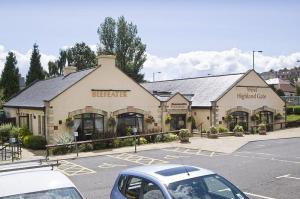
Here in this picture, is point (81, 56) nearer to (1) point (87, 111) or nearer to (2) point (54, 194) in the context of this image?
(1) point (87, 111)

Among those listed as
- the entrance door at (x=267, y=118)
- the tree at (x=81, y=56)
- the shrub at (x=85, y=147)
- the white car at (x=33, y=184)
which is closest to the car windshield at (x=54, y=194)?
the white car at (x=33, y=184)

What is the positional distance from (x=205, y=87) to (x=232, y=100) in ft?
11.5

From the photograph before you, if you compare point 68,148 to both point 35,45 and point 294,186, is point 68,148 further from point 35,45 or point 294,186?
point 35,45

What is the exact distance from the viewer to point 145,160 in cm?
2048

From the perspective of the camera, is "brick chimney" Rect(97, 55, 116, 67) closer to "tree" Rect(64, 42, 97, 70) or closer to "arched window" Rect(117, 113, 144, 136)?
"arched window" Rect(117, 113, 144, 136)

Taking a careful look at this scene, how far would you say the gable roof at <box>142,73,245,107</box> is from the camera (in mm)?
34438

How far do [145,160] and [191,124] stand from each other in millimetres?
13706

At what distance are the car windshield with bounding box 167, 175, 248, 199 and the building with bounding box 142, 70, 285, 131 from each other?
1007 inches

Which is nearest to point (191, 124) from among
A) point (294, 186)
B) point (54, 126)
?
point (54, 126)

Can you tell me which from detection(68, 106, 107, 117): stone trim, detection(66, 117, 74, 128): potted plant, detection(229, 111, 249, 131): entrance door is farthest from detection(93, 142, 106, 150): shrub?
detection(229, 111, 249, 131): entrance door

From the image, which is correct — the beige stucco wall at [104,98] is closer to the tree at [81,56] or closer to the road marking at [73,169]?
the road marking at [73,169]

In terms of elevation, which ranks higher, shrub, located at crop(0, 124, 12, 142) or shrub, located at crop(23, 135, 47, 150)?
shrub, located at crop(0, 124, 12, 142)

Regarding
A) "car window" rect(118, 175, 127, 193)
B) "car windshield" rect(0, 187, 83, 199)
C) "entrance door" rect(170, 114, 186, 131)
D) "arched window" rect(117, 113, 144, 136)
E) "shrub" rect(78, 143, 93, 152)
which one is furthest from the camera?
"entrance door" rect(170, 114, 186, 131)

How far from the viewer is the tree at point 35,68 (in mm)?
57375
